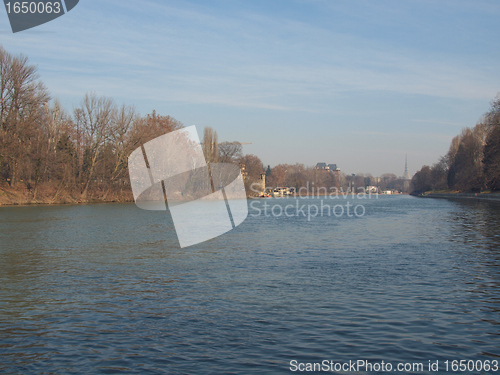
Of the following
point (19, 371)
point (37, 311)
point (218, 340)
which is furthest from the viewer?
point (37, 311)

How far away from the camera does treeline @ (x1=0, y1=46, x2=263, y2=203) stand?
5653cm

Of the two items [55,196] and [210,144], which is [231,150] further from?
[55,196]

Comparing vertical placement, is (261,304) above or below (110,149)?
below

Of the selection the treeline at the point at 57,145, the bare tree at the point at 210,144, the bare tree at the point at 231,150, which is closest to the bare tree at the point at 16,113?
the treeline at the point at 57,145

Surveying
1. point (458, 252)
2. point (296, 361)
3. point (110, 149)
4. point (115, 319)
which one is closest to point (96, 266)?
point (115, 319)

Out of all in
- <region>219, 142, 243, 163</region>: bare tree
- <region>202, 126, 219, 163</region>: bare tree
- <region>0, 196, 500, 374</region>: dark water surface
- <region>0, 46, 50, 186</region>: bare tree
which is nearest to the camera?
<region>0, 196, 500, 374</region>: dark water surface

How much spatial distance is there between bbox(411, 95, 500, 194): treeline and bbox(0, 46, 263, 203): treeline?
169 feet

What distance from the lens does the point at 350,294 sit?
35.3 ft

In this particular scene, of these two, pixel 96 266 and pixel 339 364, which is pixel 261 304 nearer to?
pixel 339 364

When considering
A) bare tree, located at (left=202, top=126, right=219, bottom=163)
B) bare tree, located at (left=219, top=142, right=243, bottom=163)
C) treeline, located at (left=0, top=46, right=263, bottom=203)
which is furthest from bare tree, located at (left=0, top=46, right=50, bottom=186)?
bare tree, located at (left=219, top=142, right=243, bottom=163)

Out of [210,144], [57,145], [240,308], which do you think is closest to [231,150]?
[210,144]

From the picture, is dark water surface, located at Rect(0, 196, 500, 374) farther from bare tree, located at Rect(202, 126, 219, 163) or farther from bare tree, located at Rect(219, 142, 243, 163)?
bare tree, located at Rect(219, 142, 243, 163)

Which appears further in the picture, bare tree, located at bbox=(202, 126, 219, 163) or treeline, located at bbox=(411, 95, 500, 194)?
bare tree, located at bbox=(202, 126, 219, 163)

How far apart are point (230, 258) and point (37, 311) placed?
819 cm
